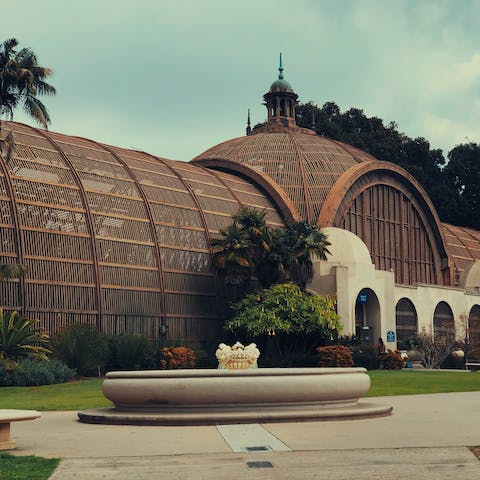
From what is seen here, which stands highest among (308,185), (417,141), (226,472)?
(417,141)

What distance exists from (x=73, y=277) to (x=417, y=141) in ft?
222

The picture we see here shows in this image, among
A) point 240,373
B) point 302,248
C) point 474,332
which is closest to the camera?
point 240,373

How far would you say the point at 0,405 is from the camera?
30.4 metres

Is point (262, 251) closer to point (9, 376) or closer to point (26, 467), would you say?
point (9, 376)

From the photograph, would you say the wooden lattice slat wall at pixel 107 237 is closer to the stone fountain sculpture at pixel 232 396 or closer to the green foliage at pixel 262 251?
the green foliage at pixel 262 251

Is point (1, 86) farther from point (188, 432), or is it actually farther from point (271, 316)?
point (271, 316)

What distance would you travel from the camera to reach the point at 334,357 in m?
50.2

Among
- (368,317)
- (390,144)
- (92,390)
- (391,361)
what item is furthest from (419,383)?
(390,144)

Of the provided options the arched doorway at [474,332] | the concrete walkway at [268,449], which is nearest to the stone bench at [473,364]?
the arched doorway at [474,332]

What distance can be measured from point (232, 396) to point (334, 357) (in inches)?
1143

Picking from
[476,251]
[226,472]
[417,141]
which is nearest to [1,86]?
[226,472]

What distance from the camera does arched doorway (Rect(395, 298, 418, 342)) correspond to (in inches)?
2559

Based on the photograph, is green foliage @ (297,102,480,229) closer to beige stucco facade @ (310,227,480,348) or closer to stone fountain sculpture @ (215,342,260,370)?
beige stucco facade @ (310,227,480,348)

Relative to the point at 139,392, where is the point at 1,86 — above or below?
above
